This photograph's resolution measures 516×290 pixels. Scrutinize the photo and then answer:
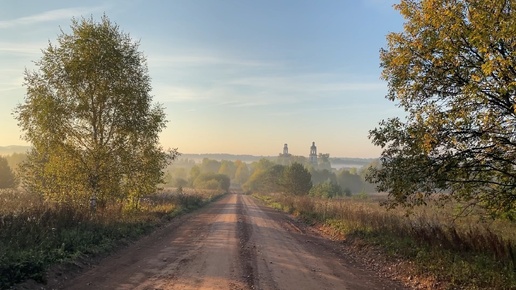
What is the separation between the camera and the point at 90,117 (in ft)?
61.6

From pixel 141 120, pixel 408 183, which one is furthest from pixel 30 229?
pixel 408 183

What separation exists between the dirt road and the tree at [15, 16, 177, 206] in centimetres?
540

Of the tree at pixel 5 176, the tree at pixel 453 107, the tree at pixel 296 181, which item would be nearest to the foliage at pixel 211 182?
the tree at pixel 296 181

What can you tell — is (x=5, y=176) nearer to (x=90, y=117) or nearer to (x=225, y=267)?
(x=90, y=117)

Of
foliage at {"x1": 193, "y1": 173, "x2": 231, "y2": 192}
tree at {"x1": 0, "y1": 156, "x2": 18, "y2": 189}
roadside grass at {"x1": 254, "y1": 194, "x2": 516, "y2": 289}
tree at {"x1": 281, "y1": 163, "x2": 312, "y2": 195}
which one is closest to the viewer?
roadside grass at {"x1": 254, "y1": 194, "x2": 516, "y2": 289}

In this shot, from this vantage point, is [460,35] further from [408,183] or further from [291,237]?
[291,237]

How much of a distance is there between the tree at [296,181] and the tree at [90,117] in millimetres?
59531

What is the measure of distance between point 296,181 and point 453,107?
69.3 m

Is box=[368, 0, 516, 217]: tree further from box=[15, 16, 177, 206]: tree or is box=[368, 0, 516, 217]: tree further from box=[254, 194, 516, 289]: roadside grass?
box=[15, 16, 177, 206]: tree

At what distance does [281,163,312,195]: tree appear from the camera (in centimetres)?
7731

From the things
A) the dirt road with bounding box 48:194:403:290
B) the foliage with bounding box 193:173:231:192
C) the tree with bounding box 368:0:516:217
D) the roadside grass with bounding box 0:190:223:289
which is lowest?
the foliage with bounding box 193:173:231:192

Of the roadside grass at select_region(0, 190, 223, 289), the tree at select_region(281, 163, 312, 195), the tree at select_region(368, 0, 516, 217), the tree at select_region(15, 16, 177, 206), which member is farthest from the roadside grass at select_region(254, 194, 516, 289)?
the tree at select_region(281, 163, 312, 195)

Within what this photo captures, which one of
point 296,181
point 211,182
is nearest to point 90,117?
point 296,181

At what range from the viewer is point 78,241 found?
11.2 metres
